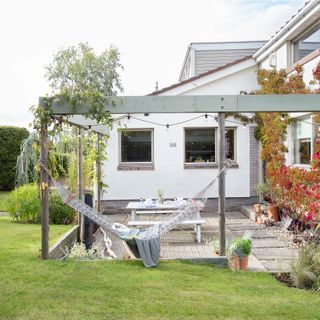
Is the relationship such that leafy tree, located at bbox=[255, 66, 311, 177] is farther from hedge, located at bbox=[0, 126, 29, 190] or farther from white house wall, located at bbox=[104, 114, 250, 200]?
hedge, located at bbox=[0, 126, 29, 190]

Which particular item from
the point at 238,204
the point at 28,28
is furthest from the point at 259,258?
the point at 28,28

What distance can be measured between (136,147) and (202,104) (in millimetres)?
7517

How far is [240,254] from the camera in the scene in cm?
641

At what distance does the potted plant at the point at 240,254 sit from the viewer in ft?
20.9

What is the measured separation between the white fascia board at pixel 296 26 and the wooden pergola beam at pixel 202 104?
9.70 feet

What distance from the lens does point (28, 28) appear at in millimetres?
12336

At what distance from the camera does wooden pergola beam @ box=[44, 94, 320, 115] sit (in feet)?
22.0

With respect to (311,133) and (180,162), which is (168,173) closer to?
(180,162)

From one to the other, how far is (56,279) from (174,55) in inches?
1091

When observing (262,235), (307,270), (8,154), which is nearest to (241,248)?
(307,270)

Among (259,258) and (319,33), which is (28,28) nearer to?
(319,33)

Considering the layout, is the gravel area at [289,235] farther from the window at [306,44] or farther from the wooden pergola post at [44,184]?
the wooden pergola post at [44,184]

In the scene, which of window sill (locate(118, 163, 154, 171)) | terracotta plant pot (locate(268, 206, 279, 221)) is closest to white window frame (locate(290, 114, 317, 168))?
terracotta plant pot (locate(268, 206, 279, 221))

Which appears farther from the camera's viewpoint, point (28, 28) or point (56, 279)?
point (28, 28)
